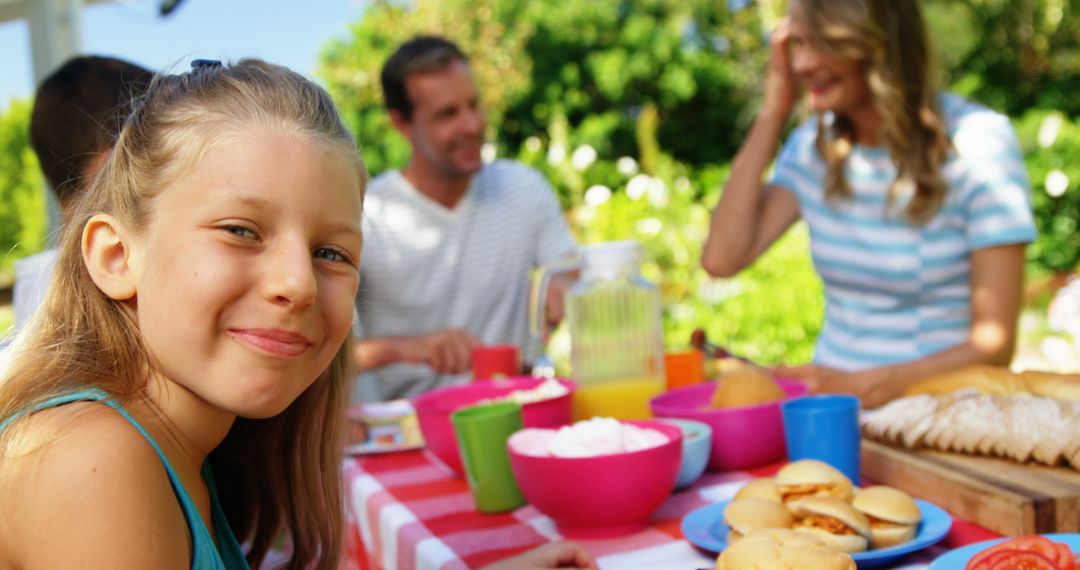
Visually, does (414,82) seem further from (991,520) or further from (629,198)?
(629,198)

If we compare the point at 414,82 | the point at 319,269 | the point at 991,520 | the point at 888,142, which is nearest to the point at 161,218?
the point at 319,269

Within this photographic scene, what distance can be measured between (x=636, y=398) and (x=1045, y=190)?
7623 mm

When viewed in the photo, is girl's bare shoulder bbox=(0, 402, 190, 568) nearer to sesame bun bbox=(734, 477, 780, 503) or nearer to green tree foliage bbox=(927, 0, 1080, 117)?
sesame bun bbox=(734, 477, 780, 503)

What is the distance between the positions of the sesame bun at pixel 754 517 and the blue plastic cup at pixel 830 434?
0.27 metres

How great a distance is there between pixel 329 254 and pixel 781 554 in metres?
0.56

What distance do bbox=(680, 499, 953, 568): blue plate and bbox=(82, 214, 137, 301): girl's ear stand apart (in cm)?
72

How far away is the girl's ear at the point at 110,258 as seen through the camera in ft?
3.29

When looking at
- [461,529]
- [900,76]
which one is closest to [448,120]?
[900,76]

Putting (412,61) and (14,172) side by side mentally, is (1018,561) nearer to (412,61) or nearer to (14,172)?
(412,61)

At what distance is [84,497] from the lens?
83 cm

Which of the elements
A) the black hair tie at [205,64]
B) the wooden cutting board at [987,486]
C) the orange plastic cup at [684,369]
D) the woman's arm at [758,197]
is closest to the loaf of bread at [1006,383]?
the wooden cutting board at [987,486]

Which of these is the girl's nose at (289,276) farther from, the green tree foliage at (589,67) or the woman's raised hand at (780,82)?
the green tree foliage at (589,67)

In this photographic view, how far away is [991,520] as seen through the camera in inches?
46.9

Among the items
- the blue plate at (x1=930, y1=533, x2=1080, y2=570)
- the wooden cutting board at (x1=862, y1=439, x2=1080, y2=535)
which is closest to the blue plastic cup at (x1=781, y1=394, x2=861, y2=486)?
the wooden cutting board at (x1=862, y1=439, x2=1080, y2=535)
